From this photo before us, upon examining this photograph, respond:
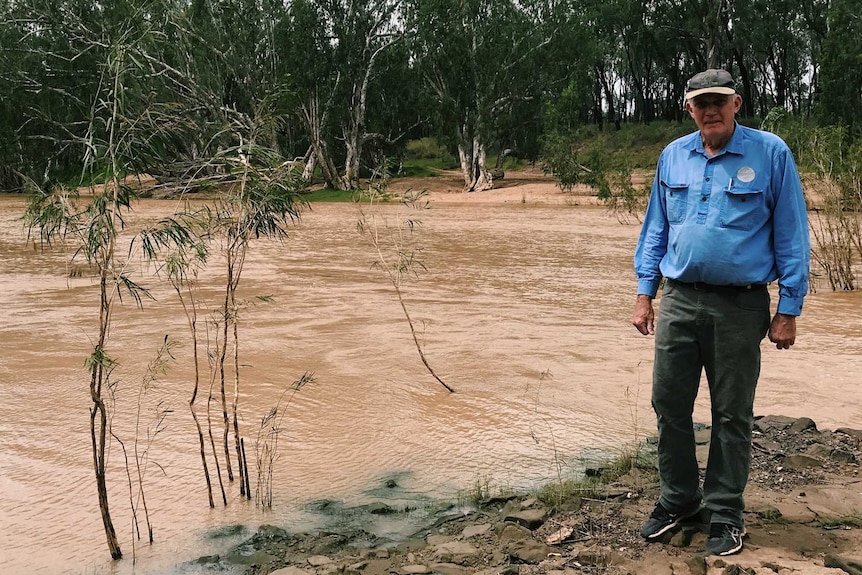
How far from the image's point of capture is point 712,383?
3203 mm

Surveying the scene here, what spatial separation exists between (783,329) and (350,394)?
3980 mm

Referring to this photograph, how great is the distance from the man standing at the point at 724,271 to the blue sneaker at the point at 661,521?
177 mm

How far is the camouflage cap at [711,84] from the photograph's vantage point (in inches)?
119

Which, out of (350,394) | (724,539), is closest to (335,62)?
(350,394)

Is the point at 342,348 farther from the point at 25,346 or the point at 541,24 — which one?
the point at 541,24

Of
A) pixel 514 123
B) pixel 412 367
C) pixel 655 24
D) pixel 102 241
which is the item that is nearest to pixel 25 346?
pixel 412 367

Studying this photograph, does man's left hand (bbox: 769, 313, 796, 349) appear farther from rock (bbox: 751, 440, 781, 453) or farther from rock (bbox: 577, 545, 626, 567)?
rock (bbox: 751, 440, 781, 453)

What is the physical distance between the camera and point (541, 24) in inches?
1257

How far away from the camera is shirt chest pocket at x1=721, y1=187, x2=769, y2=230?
3033 millimetres

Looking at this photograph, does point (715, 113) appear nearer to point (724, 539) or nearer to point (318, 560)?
point (724, 539)

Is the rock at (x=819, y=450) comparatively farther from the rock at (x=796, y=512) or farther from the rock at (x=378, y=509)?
the rock at (x=378, y=509)

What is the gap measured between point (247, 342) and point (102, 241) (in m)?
4.45

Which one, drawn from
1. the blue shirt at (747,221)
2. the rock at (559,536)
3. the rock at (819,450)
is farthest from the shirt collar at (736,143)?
the rock at (819,450)

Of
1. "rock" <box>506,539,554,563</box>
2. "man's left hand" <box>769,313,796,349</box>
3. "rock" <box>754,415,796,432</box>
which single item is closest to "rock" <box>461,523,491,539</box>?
"rock" <box>506,539,554,563</box>
